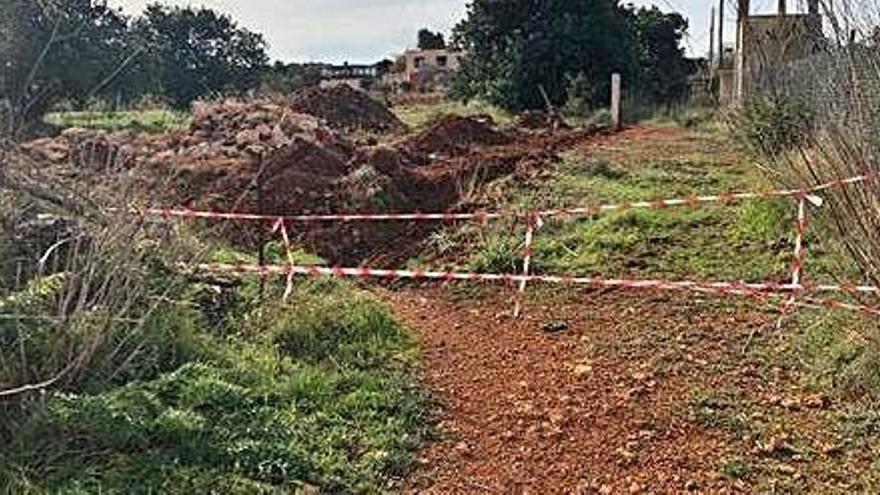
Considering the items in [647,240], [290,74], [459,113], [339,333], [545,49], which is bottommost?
[339,333]

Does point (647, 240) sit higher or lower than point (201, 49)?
lower

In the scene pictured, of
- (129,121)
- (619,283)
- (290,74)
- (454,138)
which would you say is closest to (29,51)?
(619,283)

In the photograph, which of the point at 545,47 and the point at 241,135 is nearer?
the point at 241,135

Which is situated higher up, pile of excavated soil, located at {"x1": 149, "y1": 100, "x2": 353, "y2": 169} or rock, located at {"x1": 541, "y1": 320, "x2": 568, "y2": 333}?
pile of excavated soil, located at {"x1": 149, "y1": 100, "x2": 353, "y2": 169}

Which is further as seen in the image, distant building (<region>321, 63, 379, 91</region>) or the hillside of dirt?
distant building (<region>321, 63, 379, 91</region>)

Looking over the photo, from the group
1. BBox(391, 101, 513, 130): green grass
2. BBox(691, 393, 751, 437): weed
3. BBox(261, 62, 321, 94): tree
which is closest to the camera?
BBox(691, 393, 751, 437): weed

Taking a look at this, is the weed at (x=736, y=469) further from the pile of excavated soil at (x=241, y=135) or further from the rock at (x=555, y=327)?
the pile of excavated soil at (x=241, y=135)

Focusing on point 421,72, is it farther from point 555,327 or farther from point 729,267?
point 555,327

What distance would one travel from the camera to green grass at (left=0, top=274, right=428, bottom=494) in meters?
4.52

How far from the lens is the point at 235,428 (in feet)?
16.6

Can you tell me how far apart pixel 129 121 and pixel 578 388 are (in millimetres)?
20341

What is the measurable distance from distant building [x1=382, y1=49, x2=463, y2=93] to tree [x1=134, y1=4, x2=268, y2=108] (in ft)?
24.3

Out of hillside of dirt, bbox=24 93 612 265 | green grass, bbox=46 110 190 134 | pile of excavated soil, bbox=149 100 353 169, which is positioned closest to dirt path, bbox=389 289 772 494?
hillside of dirt, bbox=24 93 612 265

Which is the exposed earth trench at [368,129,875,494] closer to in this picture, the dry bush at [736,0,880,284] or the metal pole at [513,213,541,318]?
the metal pole at [513,213,541,318]
